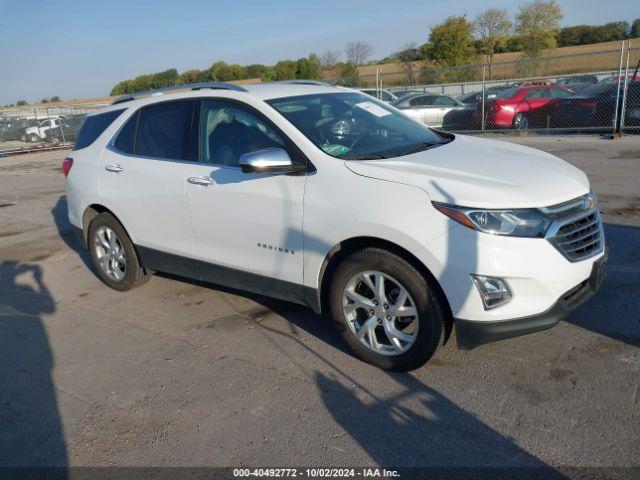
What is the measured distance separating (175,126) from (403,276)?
2.48m

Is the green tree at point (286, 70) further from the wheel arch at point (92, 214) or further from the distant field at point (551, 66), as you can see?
the wheel arch at point (92, 214)

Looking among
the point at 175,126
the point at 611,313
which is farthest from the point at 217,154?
the point at 611,313

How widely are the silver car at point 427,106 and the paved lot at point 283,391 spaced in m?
12.8

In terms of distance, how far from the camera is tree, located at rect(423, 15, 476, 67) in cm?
4153

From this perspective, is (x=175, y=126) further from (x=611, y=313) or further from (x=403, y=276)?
(x=611, y=313)

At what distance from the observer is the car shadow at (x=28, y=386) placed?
308 centimetres

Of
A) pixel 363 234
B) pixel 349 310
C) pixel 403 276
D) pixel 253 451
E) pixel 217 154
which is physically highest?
pixel 217 154

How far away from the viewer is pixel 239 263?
13.9 feet

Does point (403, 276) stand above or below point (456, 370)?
above

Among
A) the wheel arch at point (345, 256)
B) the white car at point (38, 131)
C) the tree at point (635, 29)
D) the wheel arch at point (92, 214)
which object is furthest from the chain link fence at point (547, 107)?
the tree at point (635, 29)

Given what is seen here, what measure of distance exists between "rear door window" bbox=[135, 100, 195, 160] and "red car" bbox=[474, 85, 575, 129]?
1303 cm

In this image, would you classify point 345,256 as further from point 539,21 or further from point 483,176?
point 539,21

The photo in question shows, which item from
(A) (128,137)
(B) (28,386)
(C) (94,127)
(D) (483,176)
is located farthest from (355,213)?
(C) (94,127)

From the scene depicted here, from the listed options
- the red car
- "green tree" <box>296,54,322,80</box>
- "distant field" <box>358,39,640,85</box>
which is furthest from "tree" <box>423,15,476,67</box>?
the red car
